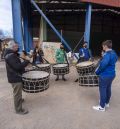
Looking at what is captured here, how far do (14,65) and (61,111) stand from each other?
1.76 meters

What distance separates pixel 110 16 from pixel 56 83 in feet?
61.9

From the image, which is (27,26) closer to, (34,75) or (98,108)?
(34,75)

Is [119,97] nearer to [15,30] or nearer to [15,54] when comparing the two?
[15,54]

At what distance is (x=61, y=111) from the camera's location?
5906 mm

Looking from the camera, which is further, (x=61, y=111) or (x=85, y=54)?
(x=85, y=54)

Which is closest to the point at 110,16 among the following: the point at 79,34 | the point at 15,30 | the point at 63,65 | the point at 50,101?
the point at 79,34

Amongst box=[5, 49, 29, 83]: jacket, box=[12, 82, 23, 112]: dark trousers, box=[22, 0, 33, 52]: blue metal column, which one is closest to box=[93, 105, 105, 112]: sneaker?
box=[12, 82, 23, 112]: dark trousers

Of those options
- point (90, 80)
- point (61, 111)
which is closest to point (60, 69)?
point (90, 80)

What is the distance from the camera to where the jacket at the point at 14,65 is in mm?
5176

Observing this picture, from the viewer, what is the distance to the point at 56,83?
9.08 m

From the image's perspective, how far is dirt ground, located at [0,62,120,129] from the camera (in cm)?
514

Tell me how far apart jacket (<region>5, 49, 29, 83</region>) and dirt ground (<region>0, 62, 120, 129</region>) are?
98 centimetres

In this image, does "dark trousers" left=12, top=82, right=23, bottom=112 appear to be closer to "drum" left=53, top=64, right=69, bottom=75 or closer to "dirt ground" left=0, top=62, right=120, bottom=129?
"dirt ground" left=0, top=62, right=120, bottom=129

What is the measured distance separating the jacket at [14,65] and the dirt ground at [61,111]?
0.98 meters
